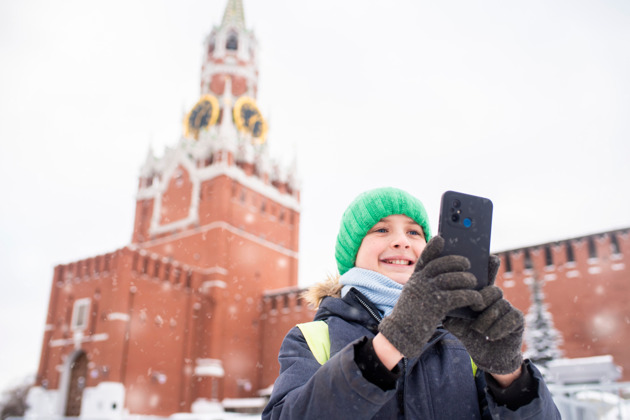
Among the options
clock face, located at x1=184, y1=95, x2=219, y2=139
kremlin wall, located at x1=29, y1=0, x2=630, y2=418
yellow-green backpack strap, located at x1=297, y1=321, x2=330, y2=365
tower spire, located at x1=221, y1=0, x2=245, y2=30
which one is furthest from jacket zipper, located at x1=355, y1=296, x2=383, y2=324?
tower spire, located at x1=221, y1=0, x2=245, y2=30

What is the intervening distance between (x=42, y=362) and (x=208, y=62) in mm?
18649

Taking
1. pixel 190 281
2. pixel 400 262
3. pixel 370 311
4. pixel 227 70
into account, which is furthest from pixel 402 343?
pixel 227 70

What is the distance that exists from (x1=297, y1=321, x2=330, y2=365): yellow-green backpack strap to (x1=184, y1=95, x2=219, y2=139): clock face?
88.1 feet

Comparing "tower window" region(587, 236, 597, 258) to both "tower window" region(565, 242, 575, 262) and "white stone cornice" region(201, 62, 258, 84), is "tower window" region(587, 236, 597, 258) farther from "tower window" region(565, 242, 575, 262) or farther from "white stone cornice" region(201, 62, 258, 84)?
"white stone cornice" region(201, 62, 258, 84)

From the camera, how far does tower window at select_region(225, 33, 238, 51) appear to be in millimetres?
31172

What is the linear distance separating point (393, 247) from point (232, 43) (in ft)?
105

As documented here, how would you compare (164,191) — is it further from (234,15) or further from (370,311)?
(370,311)

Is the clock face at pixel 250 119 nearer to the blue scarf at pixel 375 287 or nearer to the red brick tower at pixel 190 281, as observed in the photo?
the red brick tower at pixel 190 281

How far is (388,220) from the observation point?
1754mm

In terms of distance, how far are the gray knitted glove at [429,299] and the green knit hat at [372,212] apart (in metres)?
0.64

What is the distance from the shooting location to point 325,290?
5.68 ft

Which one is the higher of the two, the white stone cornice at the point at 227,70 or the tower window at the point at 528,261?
the white stone cornice at the point at 227,70

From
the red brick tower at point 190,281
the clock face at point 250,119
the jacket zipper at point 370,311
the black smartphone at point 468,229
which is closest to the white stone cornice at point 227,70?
the red brick tower at point 190,281

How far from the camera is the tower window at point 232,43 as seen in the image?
3117 centimetres
